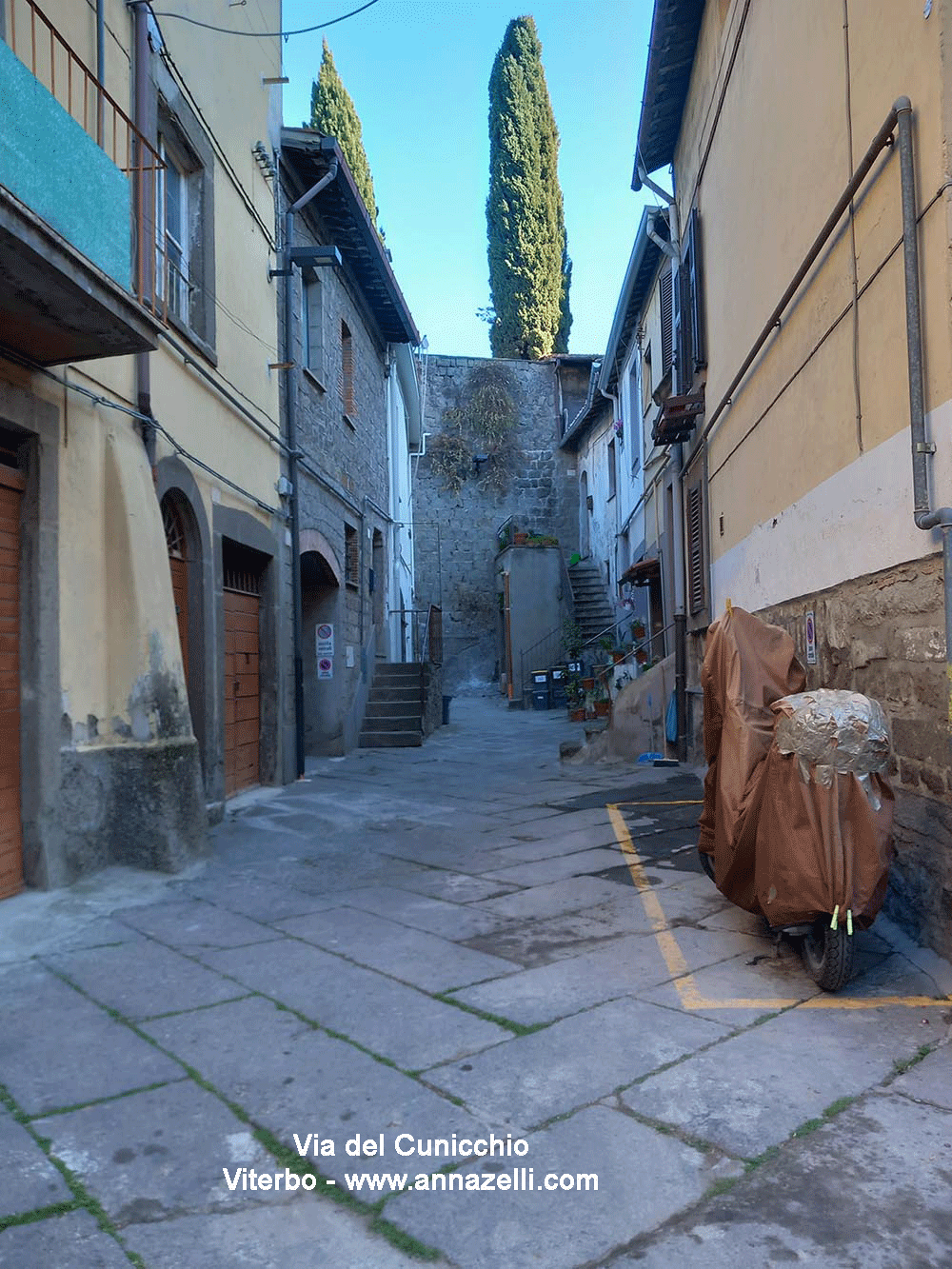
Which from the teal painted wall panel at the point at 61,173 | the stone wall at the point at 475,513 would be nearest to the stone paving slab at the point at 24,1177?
the teal painted wall panel at the point at 61,173

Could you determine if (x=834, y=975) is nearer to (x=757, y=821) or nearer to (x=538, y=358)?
(x=757, y=821)

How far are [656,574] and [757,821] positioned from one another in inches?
393

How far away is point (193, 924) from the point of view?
4613 millimetres

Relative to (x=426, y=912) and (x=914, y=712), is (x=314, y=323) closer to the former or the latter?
(x=426, y=912)

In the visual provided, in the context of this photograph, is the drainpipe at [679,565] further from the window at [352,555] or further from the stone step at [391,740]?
the window at [352,555]

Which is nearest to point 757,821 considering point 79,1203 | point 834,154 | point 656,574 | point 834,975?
point 834,975

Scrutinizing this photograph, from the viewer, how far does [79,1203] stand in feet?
7.33

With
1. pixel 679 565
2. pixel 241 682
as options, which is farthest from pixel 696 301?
pixel 241 682

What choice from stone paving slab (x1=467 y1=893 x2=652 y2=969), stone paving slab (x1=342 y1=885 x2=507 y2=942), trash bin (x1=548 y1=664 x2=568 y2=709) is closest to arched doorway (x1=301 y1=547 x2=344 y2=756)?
stone paving slab (x1=342 y1=885 x2=507 y2=942)

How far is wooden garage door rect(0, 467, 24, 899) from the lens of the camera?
15.9ft

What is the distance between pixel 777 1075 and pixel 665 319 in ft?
33.8

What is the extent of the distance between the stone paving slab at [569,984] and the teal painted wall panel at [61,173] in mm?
3782

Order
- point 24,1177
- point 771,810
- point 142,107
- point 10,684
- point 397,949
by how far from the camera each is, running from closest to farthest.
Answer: point 24,1177, point 771,810, point 397,949, point 10,684, point 142,107

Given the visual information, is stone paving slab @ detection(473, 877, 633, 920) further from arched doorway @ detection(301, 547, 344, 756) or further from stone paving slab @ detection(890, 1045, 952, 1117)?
arched doorway @ detection(301, 547, 344, 756)
